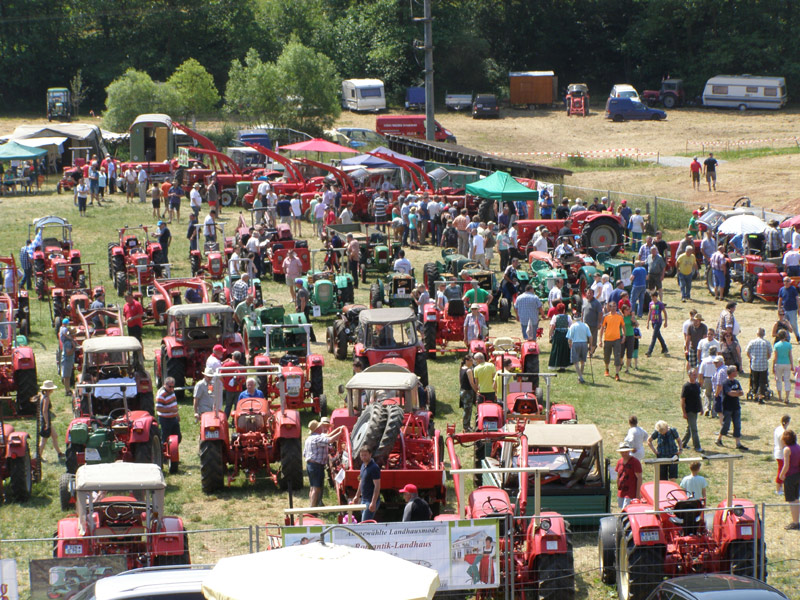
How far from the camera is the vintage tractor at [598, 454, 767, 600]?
34.9 feet

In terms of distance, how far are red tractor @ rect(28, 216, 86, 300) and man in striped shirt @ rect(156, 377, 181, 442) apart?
9559mm

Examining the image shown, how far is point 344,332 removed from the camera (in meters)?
21.3

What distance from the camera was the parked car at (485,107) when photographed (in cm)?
6138

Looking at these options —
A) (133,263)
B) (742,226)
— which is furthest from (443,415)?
(742,226)

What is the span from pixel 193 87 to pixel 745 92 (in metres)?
29.4

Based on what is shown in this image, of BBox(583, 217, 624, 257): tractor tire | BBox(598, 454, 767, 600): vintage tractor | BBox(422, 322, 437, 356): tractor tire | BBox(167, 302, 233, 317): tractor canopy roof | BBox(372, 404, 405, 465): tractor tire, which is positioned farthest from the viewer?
BBox(583, 217, 624, 257): tractor tire

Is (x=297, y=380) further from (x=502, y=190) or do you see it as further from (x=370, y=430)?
(x=502, y=190)

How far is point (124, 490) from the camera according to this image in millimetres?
11008

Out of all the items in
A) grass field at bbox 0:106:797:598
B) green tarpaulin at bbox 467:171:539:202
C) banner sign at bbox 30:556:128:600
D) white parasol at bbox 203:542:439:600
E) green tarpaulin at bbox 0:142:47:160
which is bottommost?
grass field at bbox 0:106:797:598

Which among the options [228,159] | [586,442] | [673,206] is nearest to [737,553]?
[586,442]

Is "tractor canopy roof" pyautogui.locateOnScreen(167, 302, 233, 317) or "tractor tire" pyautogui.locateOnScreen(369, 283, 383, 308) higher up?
"tractor canopy roof" pyautogui.locateOnScreen(167, 302, 233, 317)

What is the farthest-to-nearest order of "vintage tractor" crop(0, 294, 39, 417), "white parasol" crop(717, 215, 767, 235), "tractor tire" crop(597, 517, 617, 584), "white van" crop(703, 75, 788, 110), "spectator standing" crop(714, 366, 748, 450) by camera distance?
"white van" crop(703, 75, 788, 110), "white parasol" crop(717, 215, 767, 235), "vintage tractor" crop(0, 294, 39, 417), "spectator standing" crop(714, 366, 748, 450), "tractor tire" crop(597, 517, 617, 584)

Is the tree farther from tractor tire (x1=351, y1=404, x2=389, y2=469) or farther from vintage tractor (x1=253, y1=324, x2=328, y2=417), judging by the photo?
tractor tire (x1=351, y1=404, x2=389, y2=469)

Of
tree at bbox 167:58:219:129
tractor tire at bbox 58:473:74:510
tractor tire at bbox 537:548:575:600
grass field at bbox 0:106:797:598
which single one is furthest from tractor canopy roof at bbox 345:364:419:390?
tree at bbox 167:58:219:129
